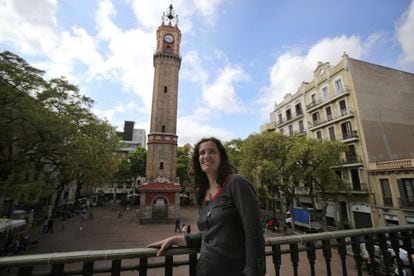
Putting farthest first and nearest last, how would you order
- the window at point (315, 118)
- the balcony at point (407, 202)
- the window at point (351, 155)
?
the window at point (315, 118) → the window at point (351, 155) → the balcony at point (407, 202)

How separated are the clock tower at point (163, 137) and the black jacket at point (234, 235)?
2401 centimetres

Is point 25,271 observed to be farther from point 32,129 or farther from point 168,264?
point 32,129

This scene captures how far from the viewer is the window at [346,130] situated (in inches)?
778

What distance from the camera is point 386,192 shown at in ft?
54.9

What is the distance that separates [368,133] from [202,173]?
21.8 m

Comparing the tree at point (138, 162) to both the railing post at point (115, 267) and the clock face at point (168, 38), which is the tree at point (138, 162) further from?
the railing post at point (115, 267)

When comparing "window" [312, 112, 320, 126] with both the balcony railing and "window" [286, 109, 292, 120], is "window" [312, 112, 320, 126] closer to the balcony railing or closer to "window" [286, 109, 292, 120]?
"window" [286, 109, 292, 120]

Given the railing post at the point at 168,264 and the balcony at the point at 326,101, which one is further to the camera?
the balcony at the point at 326,101

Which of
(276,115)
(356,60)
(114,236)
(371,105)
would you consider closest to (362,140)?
(371,105)

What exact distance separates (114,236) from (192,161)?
17.8 meters

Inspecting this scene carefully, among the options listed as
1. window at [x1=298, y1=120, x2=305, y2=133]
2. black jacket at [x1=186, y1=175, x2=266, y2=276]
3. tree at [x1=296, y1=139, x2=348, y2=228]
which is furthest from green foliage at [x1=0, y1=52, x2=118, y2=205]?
window at [x1=298, y1=120, x2=305, y2=133]

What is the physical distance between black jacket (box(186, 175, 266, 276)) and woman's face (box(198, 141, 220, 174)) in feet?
1.26

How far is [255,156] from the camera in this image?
18000 millimetres

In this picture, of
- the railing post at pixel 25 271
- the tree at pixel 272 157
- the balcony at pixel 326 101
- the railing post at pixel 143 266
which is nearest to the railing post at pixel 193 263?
the railing post at pixel 143 266
